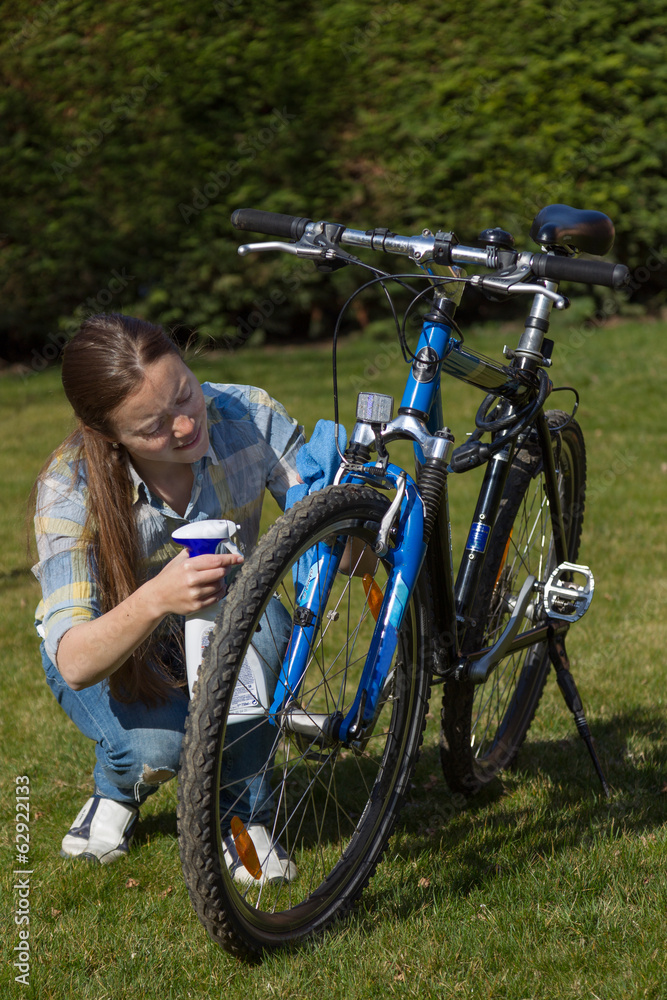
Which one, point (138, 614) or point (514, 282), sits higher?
point (514, 282)

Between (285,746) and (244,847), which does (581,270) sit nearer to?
(285,746)

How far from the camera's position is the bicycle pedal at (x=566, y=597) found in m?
2.80

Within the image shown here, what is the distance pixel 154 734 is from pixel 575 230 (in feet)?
5.12

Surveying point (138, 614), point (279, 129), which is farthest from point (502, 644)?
point (279, 129)

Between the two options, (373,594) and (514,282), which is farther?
(373,594)

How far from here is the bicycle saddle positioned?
2.40 metres

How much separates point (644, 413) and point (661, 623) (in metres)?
3.49

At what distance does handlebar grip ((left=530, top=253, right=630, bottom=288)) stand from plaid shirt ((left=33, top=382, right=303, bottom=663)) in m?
0.87

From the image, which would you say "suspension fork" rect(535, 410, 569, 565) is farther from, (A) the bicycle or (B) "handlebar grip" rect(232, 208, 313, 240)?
(B) "handlebar grip" rect(232, 208, 313, 240)

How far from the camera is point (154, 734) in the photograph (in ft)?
8.38

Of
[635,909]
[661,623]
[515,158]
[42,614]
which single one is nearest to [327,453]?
[42,614]

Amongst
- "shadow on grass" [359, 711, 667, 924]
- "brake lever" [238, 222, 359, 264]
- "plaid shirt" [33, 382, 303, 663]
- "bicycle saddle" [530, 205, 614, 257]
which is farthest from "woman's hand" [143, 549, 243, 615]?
"bicycle saddle" [530, 205, 614, 257]

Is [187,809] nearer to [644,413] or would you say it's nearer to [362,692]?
[362,692]

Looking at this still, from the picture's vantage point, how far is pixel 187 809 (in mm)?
1900
